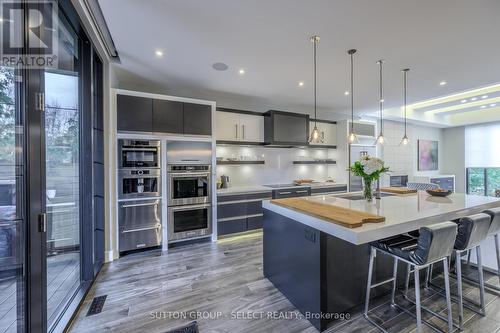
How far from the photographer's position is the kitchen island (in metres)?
1.65

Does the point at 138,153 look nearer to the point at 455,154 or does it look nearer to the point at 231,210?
the point at 231,210

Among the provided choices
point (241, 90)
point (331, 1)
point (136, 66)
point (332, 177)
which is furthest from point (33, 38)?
point (332, 177)

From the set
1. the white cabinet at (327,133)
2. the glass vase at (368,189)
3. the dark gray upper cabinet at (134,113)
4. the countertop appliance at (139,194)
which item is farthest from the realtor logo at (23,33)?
the white cabinet at (327,133)

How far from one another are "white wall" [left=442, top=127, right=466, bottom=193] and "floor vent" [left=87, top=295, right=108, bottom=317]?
10502mm

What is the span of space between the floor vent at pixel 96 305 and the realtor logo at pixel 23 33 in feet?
7.06

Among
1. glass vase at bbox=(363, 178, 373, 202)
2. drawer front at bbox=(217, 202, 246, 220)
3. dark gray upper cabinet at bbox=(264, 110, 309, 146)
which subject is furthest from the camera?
dark gray upper cabinet at bbox=(264, 110, 309, 146)

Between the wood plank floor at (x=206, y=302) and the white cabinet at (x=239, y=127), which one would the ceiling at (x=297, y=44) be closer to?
the white cabinet at (x=239, y=127)

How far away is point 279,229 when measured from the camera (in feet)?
7.36

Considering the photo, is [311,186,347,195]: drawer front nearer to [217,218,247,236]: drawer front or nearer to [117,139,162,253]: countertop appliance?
[217,218,247,236]: drawer front

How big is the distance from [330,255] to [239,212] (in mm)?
2344

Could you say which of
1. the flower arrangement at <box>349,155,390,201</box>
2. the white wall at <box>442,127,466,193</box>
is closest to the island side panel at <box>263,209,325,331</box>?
the flower arrangement at <box>349,155,390,201</box>

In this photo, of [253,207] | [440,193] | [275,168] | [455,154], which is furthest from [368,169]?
[455,154]

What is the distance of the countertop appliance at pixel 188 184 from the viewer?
3.39 meters

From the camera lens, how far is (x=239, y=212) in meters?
3.94
